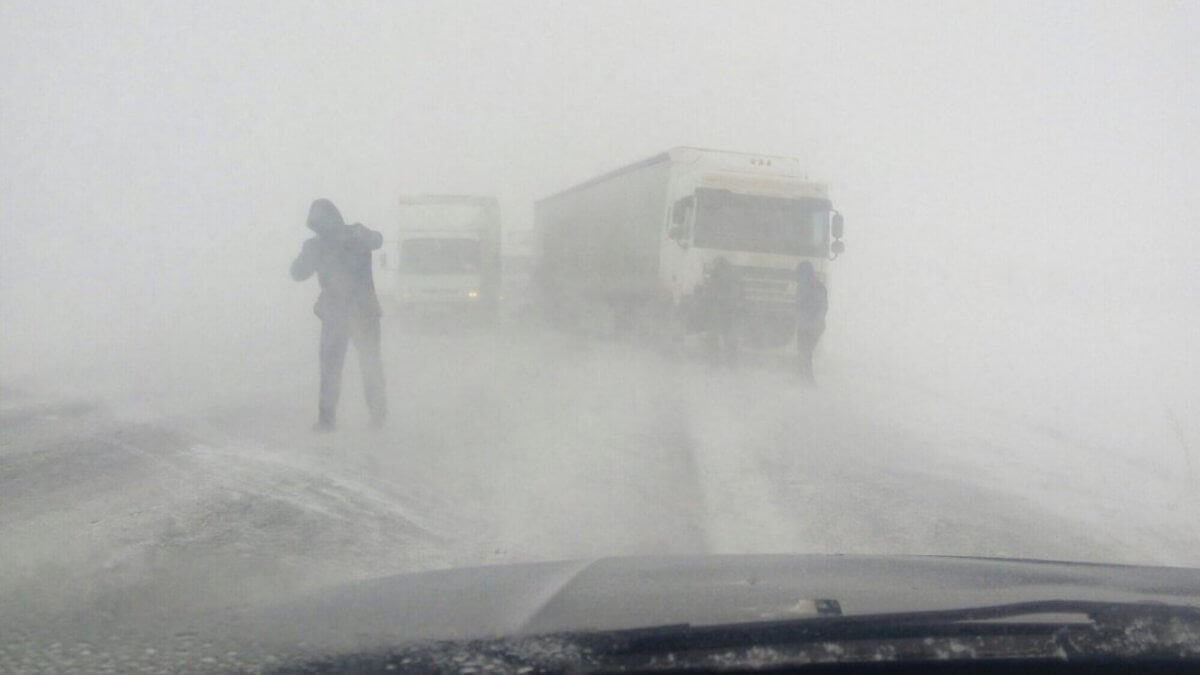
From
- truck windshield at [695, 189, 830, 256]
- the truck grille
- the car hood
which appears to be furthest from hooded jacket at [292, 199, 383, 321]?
the truck grille

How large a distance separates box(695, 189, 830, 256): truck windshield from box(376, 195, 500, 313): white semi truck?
8909 millimetres

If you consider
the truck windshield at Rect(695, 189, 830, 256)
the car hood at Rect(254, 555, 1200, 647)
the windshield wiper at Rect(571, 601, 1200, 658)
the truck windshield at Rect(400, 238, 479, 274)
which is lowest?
the car hood at Rect(254, 555, 1200, 647)

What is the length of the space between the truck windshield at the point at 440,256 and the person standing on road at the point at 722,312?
948 cm

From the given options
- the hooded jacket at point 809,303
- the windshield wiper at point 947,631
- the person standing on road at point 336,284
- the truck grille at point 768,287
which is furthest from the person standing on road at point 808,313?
the windshield wiper at point 947,631

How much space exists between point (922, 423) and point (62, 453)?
10.1 metres

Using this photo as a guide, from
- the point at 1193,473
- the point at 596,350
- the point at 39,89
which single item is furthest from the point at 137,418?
the point at 39,89

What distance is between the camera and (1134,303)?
1881 inches

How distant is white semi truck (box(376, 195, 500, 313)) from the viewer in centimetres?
2652

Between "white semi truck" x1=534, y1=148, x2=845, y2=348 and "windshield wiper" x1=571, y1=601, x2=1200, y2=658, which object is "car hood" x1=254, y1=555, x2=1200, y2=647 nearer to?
"windshield wiper" x1=571, y1=601, x2=1200, y2=658

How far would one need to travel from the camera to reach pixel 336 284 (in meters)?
10.1

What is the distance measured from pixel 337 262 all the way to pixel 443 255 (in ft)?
54.6

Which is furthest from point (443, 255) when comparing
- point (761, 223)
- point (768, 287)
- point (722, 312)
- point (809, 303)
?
point (809, 303)

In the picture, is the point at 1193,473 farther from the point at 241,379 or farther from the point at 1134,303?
the point at 1134,303

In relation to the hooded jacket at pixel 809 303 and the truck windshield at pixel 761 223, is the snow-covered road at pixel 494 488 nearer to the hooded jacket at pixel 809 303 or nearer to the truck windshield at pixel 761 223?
the hooded jacket at pixel 809 303
